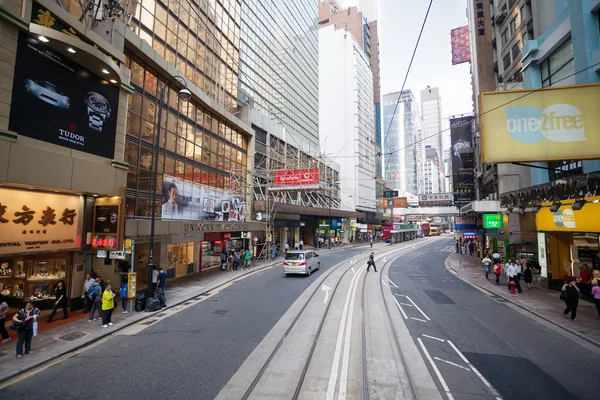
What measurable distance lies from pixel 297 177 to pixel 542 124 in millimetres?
18670

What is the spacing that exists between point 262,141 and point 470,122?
86.0ft

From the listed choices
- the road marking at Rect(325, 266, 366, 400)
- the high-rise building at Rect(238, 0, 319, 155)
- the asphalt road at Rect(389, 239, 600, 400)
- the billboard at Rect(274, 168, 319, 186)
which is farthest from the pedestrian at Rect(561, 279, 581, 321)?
the high-rise building at Rect(238, 0, 319, 155)

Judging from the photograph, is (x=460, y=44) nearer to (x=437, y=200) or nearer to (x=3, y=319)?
(x=437, y=200)

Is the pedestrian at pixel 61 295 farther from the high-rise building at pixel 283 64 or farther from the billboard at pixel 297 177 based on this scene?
the high-rise building at pixel 283 64

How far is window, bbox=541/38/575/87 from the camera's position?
601 inches

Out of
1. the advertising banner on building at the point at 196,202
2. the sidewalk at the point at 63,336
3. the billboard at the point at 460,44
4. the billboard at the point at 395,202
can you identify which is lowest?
the sidewalk at the point at 63,336

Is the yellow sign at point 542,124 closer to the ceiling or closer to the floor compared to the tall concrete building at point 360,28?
closer to the floor

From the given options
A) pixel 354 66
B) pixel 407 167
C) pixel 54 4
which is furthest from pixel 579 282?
pixel 407 167

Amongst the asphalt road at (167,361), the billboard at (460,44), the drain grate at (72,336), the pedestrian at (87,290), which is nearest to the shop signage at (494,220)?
the asphalt road at (167,361)

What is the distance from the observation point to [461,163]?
38750mm

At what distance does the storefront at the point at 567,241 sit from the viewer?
518 inches

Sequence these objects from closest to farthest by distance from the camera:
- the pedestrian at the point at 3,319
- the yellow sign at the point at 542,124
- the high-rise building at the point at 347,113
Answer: the pedestrian at the point at 3,319, the yellow sign at the point at 542,124, the high-rise building at the point at 347,113

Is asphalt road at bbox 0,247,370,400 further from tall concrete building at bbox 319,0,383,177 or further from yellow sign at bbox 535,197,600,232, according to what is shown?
tall concrete building at bbox 319,0,383,177

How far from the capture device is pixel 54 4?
1043cm
